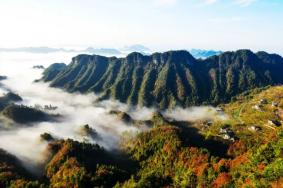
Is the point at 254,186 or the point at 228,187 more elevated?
the point at 254,186

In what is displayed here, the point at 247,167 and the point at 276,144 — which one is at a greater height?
the point at 276,144

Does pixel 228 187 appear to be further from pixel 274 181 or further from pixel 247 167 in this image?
pixel 274 181

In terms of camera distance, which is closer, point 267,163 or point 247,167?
point 267,163

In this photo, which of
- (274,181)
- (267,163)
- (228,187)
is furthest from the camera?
(228,187)

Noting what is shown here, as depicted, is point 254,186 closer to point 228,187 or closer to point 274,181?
point 274,181

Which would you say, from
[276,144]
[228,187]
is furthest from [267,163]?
[228,187]

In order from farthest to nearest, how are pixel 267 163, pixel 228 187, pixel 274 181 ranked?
1. pixel 228 187
2. pixel 267 163
3. pixel 274 181

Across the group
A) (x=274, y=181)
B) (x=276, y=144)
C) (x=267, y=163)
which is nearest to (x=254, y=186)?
(x=274, y=181)

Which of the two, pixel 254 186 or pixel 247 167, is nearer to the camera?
pixel 254 186
